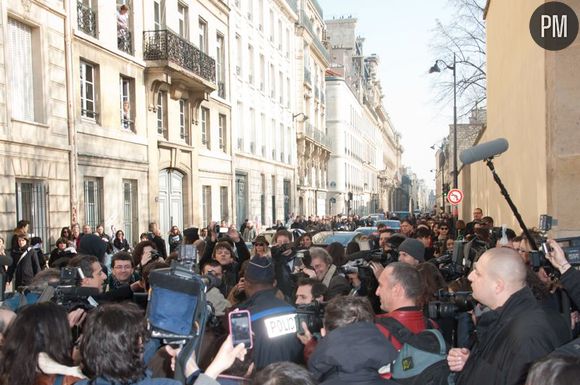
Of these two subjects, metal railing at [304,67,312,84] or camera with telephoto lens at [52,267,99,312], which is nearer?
camera with telephoto lens at [52,267,99,312]

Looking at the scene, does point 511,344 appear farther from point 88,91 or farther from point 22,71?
point 88,91

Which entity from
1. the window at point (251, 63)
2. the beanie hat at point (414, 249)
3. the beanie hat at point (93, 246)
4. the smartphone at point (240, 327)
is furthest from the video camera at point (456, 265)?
the window at point (251, 63)

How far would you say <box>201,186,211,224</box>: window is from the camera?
24453 mm

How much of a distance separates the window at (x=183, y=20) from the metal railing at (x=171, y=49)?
124 cm

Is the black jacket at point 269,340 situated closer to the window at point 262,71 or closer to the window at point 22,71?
the window at point 22,71

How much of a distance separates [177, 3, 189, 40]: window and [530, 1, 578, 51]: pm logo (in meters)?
16.0

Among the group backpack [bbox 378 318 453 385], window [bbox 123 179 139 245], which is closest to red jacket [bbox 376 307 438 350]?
backpack [bbox 378 318 453 385]

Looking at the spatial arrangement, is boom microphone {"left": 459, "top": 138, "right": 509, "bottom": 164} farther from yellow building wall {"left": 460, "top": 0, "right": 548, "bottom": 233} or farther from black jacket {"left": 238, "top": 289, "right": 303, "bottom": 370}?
yellow building wall {"left": 460, "top": 0, "right": 548, "bottom": 233}

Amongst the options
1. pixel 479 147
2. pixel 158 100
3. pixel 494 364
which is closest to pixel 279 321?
pixel 494 364

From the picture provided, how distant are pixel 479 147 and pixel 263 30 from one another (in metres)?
29.5

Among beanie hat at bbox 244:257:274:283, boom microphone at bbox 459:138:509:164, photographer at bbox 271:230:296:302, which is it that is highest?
boom microphone at bbox 459:138:509:164

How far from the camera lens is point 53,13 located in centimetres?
1405

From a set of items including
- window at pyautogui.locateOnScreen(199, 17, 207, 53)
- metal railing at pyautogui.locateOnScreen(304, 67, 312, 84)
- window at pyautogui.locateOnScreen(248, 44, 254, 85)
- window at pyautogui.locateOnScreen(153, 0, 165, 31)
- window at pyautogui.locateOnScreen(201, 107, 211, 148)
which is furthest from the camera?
metal railing at pyautogui.locateOnScreen(304, 67, 312, 84)

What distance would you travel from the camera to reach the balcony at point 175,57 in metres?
18.8
